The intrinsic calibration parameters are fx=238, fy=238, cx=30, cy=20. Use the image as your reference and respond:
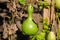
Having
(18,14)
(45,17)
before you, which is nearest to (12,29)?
(18,14)

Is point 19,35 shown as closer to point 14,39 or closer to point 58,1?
point 14,39

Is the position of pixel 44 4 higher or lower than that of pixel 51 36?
higher

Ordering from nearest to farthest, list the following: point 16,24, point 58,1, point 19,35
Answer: point 58,1
point 16,24
point 19,35

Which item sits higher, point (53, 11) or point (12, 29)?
point (53, 11)

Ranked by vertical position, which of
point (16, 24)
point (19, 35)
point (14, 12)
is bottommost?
point (19, 35)

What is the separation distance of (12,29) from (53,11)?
1.11ft

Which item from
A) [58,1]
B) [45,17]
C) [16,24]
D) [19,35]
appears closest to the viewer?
[58,1]

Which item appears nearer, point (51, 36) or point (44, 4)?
point (51, 36)

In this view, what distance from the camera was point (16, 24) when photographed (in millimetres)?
1619

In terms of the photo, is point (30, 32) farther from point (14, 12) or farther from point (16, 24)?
point (16, 24)

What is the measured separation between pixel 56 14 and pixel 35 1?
0.68 feet

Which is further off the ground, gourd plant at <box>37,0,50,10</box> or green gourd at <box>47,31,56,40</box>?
gourd plant at <box>37,0,50,10</box>

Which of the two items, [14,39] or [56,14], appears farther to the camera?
[14,39]

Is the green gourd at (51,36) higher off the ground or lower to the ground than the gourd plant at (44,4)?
lower
